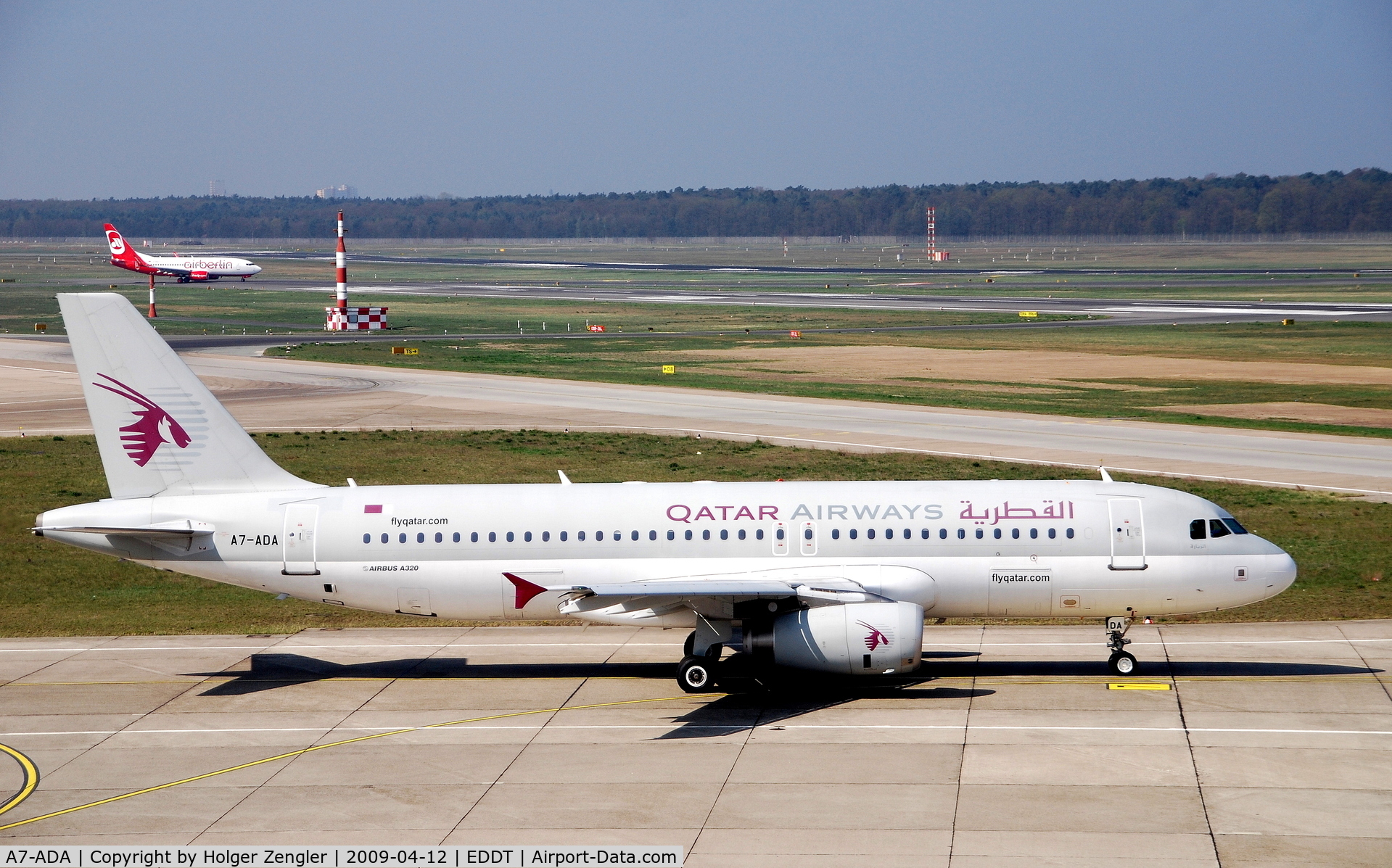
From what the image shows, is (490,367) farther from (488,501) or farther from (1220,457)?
(488,501)

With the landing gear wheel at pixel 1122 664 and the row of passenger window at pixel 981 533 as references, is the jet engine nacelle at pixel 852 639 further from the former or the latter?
the landing gear wheel at pixel 1122 664

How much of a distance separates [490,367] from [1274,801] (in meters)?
71.8

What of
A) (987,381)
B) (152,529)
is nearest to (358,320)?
(987,381)

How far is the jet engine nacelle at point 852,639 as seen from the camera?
26266 millimetres

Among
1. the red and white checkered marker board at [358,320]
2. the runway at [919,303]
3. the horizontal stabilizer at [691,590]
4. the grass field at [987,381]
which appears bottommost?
the horizontal stabilizer at [691,590]

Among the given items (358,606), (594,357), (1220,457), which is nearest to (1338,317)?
(594,357)

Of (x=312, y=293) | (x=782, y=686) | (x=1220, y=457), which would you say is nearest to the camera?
(x=782, y=686)

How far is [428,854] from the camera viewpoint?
1983 cm

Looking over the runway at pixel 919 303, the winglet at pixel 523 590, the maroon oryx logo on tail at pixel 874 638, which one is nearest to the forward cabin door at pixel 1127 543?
the maroon oryx logo on tail at pixel 874 638

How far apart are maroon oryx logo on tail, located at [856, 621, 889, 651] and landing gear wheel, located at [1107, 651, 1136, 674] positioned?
6041 millimetres

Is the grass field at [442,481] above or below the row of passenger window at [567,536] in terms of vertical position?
below

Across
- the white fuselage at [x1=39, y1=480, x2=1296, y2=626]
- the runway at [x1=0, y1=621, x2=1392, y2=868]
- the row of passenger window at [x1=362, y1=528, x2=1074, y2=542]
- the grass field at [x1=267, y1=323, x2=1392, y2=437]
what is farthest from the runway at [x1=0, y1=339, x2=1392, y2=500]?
the row of passenger window at [x1=362, y1=528, x2=1074, y2=542]

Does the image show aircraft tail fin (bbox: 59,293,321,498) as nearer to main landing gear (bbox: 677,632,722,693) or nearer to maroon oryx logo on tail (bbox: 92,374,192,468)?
maroon oryx logo on tail (bbox: 92,374,192,468)

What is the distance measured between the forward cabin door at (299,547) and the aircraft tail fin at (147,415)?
122cm
